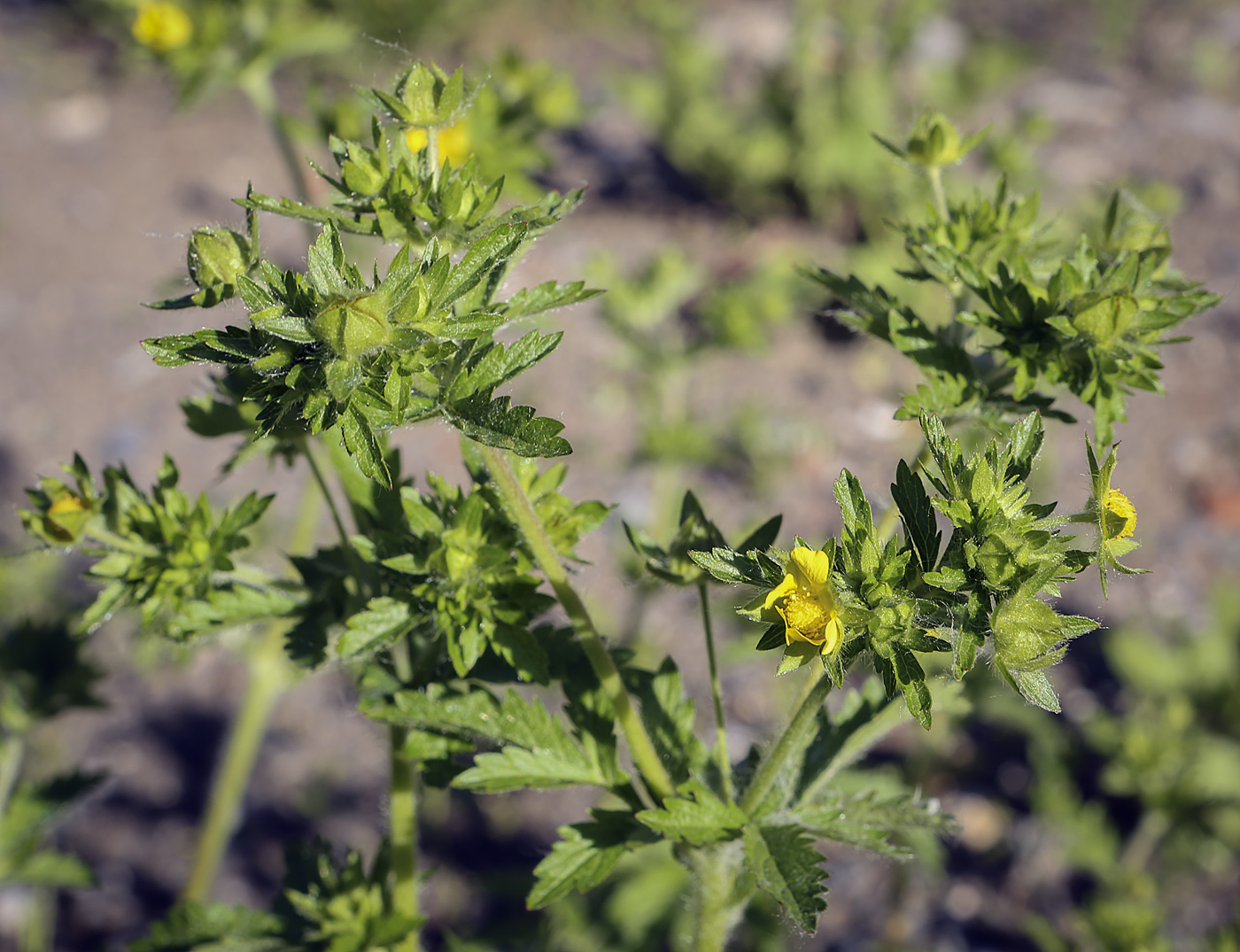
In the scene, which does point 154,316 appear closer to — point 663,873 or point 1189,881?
point 663,873

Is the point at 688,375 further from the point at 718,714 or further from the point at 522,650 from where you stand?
the point at 522,650

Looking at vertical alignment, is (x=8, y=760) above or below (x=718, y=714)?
above

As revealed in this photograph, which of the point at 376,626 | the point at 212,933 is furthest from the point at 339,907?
the point at 376,626

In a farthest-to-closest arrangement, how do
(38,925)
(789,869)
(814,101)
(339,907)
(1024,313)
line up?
(814,101), (38,925), (339,907), (1024,313), (789,869)

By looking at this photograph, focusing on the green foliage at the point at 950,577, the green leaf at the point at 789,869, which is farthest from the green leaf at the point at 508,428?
the green leaf at the point at 789,869

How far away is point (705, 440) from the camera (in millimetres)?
4391

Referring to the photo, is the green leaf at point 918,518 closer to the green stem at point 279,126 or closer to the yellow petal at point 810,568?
the yellow petal at point 810,568

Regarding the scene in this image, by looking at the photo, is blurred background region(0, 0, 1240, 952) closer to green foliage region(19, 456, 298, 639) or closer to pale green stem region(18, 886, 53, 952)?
pale green stem region(18, 886, 53, 952)

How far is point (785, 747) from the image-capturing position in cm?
161

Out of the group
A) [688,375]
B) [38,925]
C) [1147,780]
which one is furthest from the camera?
[688,375]

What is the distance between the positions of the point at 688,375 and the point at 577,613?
4.45 metres

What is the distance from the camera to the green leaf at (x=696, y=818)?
156 cm

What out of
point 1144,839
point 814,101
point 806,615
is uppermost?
point 814,101

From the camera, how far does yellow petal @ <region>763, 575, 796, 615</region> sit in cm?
133
